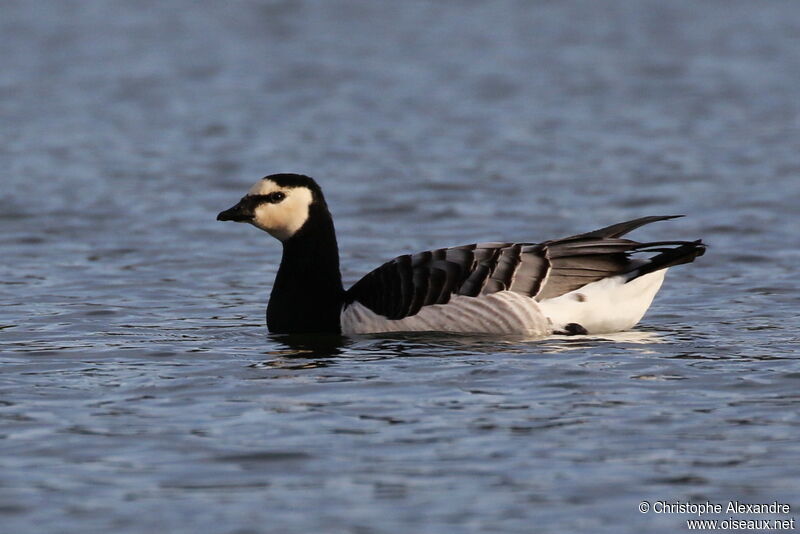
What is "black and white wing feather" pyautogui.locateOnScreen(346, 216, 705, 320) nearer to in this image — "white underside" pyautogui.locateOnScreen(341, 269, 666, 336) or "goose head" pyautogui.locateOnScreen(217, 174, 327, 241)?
"white underside" pyautogui.locateOnScreen(341, 269, 666, 336)

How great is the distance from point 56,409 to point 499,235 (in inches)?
329

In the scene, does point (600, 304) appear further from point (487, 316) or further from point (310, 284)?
point (310, 284)

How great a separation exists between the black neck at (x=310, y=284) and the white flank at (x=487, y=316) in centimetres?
77

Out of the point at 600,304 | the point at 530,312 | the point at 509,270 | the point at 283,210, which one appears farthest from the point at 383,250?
the point at 600,304

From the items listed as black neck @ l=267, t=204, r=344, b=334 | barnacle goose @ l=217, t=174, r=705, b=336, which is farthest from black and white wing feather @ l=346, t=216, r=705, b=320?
black neck @ l=267, t=204, r=344, b=334

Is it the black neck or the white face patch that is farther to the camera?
the white face patch

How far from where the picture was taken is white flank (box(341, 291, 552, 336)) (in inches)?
460

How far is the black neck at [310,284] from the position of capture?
1214 cm

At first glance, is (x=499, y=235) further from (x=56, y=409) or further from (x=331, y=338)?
(x=56, y=409)

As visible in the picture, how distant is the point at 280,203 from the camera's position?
Result: 12.3 metres

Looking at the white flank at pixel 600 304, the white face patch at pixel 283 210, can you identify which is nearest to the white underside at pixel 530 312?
the white flank at pixel 600 304

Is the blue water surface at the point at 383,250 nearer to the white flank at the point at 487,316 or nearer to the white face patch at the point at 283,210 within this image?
the white flank at the point at 487,316

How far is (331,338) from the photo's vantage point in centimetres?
1203

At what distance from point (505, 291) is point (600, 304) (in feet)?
2.51
